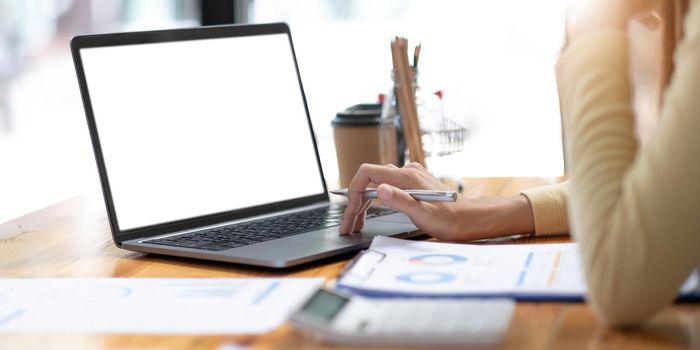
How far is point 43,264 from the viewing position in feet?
3.98

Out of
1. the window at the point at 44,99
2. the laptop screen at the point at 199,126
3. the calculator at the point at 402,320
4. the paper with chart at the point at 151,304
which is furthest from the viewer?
the window at the point at 44,99

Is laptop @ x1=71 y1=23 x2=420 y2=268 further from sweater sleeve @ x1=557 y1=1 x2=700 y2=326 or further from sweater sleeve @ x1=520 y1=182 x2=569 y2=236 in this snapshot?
sweater sleeve @ x1=557 y1=1 x2=700 y2=326

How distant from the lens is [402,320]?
0.82 metres

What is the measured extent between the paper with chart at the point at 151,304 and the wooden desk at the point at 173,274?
0.03 m

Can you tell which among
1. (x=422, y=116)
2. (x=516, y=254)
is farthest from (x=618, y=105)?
(x=422, y=116)

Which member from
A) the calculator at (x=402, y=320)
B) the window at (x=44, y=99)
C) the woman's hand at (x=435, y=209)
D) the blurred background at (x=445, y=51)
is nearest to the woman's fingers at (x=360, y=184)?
the woman's hand at (x=435, y=209)

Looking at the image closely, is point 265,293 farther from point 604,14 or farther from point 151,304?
point 604,14

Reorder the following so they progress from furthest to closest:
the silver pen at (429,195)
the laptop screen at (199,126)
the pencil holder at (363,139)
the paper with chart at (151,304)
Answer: the pencil holder at (363,139) < the laptop screen at (199,126) < the silver pen at (429,195) < the paper with chart at (151,304)

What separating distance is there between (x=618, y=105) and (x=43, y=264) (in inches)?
28.7

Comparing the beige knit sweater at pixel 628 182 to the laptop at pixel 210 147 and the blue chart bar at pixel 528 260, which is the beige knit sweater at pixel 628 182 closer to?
the blue chart bar at pixel 528 260

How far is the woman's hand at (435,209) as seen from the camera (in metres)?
1.22

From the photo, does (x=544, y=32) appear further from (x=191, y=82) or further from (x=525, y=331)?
(x=525, y=331)

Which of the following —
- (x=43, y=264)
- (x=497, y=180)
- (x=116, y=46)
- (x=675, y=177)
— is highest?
(x=116, y=46)

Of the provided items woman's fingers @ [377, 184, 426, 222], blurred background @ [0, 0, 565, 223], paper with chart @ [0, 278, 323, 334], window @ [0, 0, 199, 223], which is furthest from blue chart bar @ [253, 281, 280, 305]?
window @ [0, 0, 199, 223]
